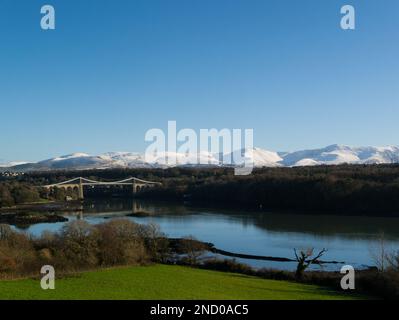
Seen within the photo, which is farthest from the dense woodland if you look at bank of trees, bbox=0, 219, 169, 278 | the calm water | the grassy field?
the grassy field

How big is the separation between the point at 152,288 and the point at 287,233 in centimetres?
1719

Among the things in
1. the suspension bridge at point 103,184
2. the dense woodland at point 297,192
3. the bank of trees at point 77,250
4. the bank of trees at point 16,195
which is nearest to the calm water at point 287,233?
the dense woodland at point 297,192

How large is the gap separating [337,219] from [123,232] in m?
19.6

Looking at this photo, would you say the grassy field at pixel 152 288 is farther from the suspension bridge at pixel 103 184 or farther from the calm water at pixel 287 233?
the suspension bridge at pixel 103 184

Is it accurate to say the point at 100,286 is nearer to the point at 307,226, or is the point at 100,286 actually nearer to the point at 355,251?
the point at 355,251

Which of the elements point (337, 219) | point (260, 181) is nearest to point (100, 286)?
point (337, 219)

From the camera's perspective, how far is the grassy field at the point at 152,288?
762 centimetres

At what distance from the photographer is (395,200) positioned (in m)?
34.9

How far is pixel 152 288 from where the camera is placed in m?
8.70

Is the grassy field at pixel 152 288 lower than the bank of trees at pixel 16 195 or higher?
higher

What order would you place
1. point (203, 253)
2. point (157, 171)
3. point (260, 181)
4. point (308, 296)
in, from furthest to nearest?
point (157, 171)
point (260, 181)
point (203, 253)
point (308, 296)

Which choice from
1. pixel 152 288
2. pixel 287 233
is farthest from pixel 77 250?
pixel 287 233

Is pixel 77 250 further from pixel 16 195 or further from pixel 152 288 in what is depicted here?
pixel 16 195

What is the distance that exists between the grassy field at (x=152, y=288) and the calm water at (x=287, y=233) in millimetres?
5515
